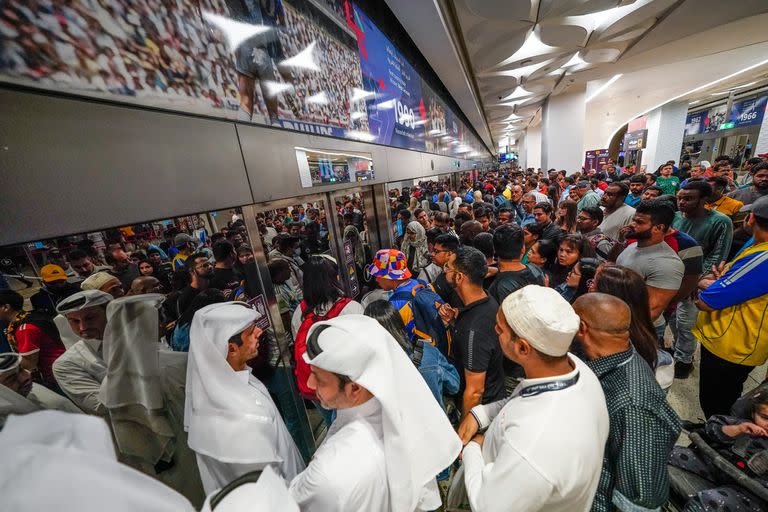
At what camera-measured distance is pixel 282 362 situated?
2.34m

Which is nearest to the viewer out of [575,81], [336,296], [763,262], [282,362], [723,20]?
[763,262]

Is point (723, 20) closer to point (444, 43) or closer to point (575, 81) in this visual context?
point (575, 81)

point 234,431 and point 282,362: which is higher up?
point 234,431

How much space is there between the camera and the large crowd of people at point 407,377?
41.8 inches

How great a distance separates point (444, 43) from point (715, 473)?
20.4ft

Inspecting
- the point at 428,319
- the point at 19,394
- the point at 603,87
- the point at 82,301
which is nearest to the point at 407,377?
the point at 428,319

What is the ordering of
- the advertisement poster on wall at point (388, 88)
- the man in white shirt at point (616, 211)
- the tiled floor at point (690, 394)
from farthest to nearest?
1. the man in white shirt at point (616, 211)
2. the advertisement poster on wall at point (388, 88)
3. the tiled floor at point (690, 394)

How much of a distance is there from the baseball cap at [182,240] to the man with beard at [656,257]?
3.98 meters

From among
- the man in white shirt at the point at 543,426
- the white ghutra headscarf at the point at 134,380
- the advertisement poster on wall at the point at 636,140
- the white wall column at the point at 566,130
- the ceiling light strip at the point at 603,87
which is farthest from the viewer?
the advertisement poster on wall at the point at 636,140

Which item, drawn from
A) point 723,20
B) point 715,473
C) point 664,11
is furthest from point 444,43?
point 723,20

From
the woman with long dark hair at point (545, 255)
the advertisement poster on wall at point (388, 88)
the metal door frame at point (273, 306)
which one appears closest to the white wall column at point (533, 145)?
the advertisement poster on wall at point (388, 88)

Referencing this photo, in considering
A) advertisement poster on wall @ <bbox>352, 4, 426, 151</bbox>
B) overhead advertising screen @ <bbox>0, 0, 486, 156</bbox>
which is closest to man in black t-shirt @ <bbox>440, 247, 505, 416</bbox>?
overhead advertising screen @ <bbox>0, 0, 486, 156</bbox>

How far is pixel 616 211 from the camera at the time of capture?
380 cm

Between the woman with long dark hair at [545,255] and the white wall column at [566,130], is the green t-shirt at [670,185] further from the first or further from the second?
the white wall column at [566,130]
